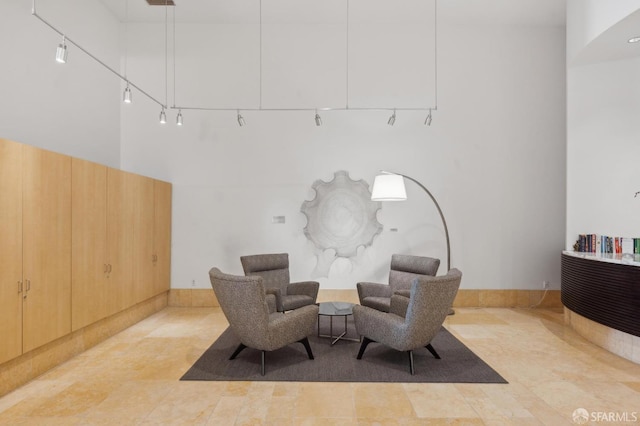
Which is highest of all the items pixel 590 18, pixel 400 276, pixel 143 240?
pixel 590 18

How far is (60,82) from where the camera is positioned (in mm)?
4496

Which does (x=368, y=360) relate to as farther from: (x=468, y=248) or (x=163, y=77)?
(x=163, y=77)

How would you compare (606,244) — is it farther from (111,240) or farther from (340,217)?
(111,240)

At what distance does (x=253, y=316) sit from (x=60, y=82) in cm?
383

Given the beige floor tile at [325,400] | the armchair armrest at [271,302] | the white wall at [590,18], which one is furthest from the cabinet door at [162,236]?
the white wall at [590,18]

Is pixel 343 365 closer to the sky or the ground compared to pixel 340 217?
closer to the ground

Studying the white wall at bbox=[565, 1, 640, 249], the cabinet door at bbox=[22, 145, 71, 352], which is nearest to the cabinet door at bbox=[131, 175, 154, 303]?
the cabinet door at bbox=[22, 145, 71, 352]

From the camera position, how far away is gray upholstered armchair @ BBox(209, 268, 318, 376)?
3162 millimetres

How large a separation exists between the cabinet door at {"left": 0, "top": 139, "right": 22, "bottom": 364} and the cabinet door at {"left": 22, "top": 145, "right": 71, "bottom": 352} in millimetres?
62

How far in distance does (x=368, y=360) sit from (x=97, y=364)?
262 centimetres

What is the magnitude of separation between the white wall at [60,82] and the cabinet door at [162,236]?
0.93 meters

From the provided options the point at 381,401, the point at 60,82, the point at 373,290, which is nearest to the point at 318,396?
the point at 381,401

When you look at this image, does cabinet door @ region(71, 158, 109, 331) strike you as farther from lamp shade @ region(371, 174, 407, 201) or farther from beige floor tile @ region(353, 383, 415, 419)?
lamp shade @ region(371, 174, 407, 201)

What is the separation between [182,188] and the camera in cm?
588
